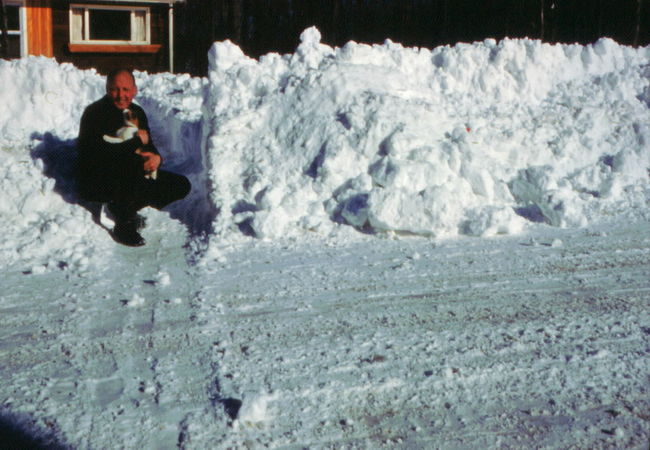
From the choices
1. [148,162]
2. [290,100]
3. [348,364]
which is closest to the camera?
[348,364]

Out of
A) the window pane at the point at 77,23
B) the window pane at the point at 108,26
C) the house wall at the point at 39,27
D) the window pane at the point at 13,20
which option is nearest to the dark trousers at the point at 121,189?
the house wall at the point at 39,27

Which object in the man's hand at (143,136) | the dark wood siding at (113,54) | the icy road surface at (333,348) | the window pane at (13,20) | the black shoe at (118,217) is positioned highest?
the window pane at (13,20)

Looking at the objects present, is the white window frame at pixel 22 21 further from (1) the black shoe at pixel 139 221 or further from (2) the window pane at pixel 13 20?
(1) the black shoe at pixel 139 221

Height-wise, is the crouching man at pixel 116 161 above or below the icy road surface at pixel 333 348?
above

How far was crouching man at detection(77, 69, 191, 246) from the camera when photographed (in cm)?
395

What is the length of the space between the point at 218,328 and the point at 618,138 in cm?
441

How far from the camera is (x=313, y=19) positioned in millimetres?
10430

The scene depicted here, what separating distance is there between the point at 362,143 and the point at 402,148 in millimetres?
309

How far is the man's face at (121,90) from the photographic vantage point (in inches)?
156

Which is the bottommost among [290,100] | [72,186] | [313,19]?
[72,186]

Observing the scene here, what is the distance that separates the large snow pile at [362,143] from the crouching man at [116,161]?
0.24 metres

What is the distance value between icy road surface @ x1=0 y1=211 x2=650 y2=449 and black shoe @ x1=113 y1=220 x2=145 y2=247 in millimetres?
112

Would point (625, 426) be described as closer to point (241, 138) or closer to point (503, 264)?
point (503, 264)

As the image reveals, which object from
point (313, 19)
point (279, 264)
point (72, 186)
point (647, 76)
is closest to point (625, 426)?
point (279, 264)
